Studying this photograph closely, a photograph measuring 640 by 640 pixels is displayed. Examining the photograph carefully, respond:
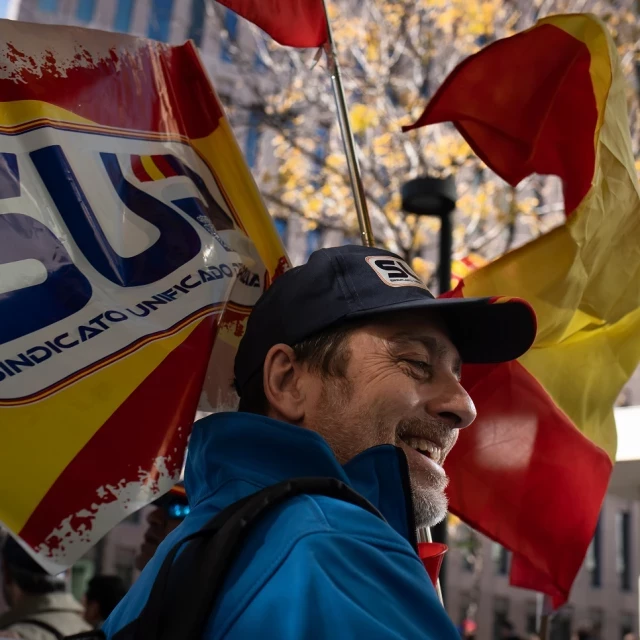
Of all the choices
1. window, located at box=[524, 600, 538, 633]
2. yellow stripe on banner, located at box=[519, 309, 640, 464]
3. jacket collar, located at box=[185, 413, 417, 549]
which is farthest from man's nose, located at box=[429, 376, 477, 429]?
window, located at box=[524, 600, 538, 633]

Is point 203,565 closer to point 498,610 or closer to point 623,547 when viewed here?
point 498,610

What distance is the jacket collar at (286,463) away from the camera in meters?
1.46

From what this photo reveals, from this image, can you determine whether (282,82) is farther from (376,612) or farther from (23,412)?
(376,612)

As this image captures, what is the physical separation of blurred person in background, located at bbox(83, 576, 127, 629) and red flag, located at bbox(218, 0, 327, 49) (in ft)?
11.0

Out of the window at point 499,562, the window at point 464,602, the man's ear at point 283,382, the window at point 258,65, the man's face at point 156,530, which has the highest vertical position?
the window at point 258,65

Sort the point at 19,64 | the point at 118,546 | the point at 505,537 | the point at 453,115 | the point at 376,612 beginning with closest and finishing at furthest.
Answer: the point at 376,612
the point at 19,64
the point at 505,537
the point at 453,115
the point at 118,546

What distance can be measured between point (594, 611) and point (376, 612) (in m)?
36.7

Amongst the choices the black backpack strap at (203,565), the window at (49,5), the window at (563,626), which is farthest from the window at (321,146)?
the window at (563,626)

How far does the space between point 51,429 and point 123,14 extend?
3143 cm

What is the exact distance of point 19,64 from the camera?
8.04 ft

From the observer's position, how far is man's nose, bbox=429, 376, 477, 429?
1.88 m

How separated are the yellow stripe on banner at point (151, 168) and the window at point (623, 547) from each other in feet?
116

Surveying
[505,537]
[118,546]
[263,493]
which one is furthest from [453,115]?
[118,546]

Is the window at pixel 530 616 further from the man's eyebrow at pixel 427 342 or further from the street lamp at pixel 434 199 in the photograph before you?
the man's eyebrow at pixel 427 342
